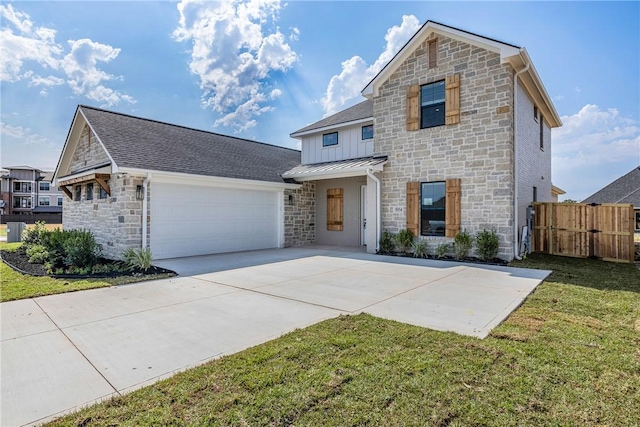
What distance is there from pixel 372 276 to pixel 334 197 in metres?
7.31

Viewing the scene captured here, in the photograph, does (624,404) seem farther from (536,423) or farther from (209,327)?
(209,327)

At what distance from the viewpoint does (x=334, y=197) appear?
1449cm

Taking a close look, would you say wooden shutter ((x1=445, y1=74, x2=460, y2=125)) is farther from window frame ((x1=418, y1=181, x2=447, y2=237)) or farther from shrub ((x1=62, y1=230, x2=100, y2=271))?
shrub ((x1=62, y1=230, x2=100, y2=271))

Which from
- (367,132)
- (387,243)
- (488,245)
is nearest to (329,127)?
(367,132)

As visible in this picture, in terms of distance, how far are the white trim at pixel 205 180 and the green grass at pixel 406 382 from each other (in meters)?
7.48

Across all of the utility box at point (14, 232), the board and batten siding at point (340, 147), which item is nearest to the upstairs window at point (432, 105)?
the board and batten siding at point (340, 147)

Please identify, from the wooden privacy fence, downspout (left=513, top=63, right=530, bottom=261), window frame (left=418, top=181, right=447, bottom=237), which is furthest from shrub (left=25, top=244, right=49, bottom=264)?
the wooden privacy fence

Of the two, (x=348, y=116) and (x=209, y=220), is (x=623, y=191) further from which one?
(x=209, y=220)

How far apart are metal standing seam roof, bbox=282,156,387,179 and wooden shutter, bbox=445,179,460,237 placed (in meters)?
2.46

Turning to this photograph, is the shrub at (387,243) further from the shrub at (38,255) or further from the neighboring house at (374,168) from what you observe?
the shrub at (38,255)

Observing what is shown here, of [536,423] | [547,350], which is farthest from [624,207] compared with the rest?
[536,423]

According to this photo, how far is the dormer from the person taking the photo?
43.1 feet

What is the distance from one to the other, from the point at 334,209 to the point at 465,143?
606 cm

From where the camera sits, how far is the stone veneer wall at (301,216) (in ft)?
45.1
